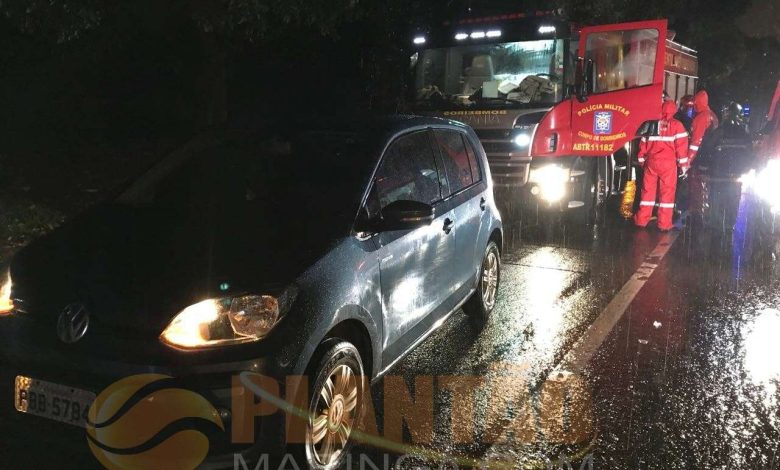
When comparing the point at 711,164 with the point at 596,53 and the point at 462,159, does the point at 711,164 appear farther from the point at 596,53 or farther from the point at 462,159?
the point at 462,159

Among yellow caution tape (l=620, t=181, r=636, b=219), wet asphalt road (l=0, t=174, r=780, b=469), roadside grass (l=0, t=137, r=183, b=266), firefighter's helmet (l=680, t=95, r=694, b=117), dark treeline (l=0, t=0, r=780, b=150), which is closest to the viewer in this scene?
wet asphalt road (l=0, t=174, r=780, b=469)

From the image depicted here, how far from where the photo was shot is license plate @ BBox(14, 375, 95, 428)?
2.88 meters

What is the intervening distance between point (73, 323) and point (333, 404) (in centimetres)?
123

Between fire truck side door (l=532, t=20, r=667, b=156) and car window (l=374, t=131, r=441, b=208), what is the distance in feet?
18.1

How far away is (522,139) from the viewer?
956 cm

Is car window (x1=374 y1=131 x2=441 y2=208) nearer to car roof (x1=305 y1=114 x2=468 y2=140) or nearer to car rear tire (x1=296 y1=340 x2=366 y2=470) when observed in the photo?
car roof (x1=305 y1=114 x2=468 y2=140)

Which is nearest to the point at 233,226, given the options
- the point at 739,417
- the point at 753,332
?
the point at 739,417

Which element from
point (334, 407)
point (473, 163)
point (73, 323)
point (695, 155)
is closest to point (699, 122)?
point (695, 155)

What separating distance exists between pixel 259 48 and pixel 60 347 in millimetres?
13392

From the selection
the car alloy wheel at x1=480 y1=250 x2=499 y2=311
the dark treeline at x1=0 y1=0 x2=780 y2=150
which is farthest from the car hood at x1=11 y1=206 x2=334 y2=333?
the dark treeline at x1=0 y1=0 x2=780 y2=150

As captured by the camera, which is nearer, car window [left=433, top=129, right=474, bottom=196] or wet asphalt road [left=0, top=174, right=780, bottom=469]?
wet asphalt road [left=0, top=174, right=780, bottom=469]

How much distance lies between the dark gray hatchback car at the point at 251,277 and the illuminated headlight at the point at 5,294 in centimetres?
Answer: 6

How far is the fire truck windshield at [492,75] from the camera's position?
31.4 feet

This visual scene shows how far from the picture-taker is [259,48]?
1543cm
